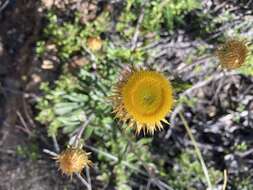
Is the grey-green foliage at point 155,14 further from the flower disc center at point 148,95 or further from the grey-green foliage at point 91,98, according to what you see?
the flower disc center at point 148,95

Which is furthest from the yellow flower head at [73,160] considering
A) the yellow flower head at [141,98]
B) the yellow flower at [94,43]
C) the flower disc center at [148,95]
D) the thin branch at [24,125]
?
the thin branch at [24,125]

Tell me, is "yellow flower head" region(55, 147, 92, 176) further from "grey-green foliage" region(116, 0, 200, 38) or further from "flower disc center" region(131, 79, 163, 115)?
"grey-green foliage" region(116, 0, 200, 38)

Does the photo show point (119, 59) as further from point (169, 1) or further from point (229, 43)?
point (229, 43)

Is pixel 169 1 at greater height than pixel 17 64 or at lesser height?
greater

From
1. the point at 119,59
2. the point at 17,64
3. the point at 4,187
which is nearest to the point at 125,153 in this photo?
the point at 119,59

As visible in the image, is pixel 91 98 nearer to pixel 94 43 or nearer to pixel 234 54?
pixel 94 43
